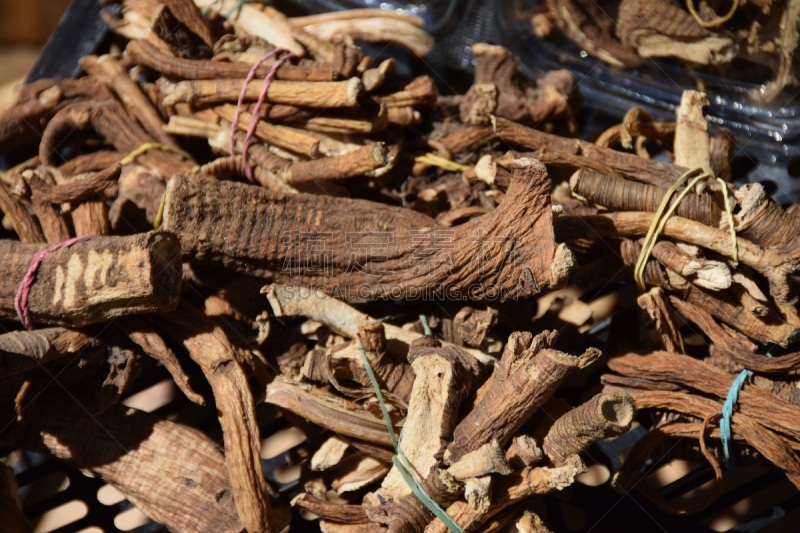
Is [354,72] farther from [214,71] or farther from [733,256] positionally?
[733,256]

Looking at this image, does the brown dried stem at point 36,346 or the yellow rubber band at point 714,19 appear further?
the yellow rubber band at point 714,19

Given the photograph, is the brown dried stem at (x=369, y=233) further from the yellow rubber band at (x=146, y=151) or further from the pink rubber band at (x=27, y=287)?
the yellow rubber band at (x=146, y=151)

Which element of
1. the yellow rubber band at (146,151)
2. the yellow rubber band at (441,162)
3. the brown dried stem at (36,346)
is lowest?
the brown dried stem at (36,346)

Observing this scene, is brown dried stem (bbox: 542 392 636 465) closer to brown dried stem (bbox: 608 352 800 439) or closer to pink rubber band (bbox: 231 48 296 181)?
brown dried stem (bbox: 608 352 800 439)

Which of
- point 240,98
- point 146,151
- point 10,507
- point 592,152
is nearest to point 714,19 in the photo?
point 592,152

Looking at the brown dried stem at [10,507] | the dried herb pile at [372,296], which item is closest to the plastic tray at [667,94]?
the dried herb pile at [372,296]

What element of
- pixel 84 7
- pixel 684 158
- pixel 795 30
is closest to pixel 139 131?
pixel 84 7

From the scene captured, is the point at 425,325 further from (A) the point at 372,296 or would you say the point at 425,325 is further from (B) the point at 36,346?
(B) the point at 36,346
